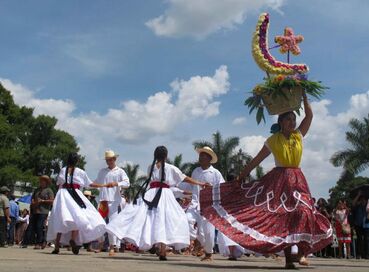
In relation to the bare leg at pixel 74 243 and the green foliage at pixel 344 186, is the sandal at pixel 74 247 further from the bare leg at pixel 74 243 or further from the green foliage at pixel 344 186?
the green foliage at pixel 344 186

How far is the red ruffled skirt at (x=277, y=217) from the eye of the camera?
281 inches

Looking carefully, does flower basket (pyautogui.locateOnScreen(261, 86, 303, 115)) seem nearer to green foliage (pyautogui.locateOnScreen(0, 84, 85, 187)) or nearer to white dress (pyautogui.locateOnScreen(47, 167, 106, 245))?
white dress (pyautogui.locateOnScreen(47, 167, 106, 245))

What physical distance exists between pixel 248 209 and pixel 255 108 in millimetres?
1378

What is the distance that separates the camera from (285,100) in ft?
24.8

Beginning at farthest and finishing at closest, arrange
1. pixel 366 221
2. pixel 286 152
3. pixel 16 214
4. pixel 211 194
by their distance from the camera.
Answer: pixel 16 214, pixel 366 221, pixel 211 194, pixel 286 152

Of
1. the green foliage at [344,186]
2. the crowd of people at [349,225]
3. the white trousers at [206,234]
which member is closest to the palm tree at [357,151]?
the green foliage at [344,186]

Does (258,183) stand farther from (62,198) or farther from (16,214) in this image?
(16,214)

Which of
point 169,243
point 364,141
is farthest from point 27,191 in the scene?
point 169,243

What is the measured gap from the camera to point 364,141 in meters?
40.3

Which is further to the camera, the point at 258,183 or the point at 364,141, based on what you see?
the point at 364,141

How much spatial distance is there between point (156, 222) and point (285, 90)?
11.3ft

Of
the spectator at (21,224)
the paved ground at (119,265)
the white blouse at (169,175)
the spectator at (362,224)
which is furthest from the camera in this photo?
the spectator at (21,224)

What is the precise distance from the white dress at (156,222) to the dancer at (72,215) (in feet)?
4.51

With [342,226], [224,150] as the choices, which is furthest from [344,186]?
[342,226]
